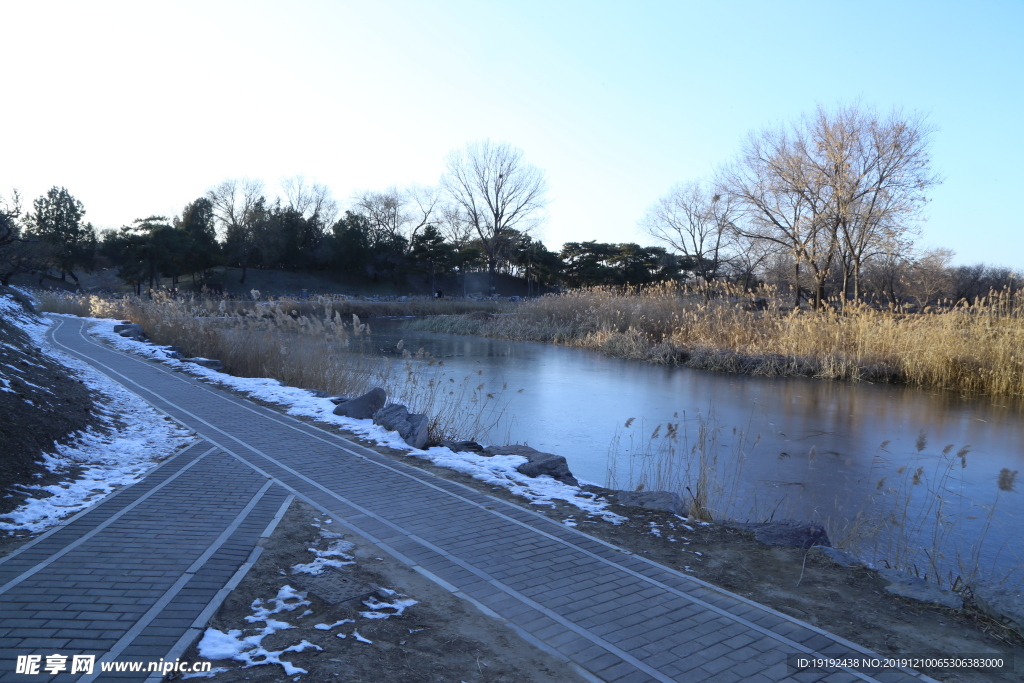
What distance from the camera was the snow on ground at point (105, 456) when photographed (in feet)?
13.5

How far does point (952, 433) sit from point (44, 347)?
14870 mm

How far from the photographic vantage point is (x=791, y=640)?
2.96 meters

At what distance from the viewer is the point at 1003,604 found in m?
3.24

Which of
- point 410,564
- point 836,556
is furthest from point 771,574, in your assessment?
point 410,564

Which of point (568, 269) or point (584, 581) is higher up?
point (568, 269)

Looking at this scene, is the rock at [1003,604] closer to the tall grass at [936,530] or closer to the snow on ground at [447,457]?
the tall grass at [936,530]

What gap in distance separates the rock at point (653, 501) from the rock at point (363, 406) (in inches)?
141

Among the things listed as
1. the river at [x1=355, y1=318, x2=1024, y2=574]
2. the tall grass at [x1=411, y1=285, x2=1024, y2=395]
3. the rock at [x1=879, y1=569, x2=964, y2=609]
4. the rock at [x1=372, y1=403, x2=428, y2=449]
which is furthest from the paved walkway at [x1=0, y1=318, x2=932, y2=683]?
the tall grass at [x1=411, y1=285, x2=1024, y2=395]

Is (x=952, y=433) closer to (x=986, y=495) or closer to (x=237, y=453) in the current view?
(x=986, y=495)

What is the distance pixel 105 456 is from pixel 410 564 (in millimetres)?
3372

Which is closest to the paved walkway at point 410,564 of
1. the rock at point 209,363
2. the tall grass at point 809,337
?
the rock at point 209,363

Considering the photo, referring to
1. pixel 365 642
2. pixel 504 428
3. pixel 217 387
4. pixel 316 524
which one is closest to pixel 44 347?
pixel 217 387

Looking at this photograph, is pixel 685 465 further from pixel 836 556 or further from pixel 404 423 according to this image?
pixel 836 556

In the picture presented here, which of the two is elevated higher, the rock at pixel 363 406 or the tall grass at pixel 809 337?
the tall grass at pixel 809 337
